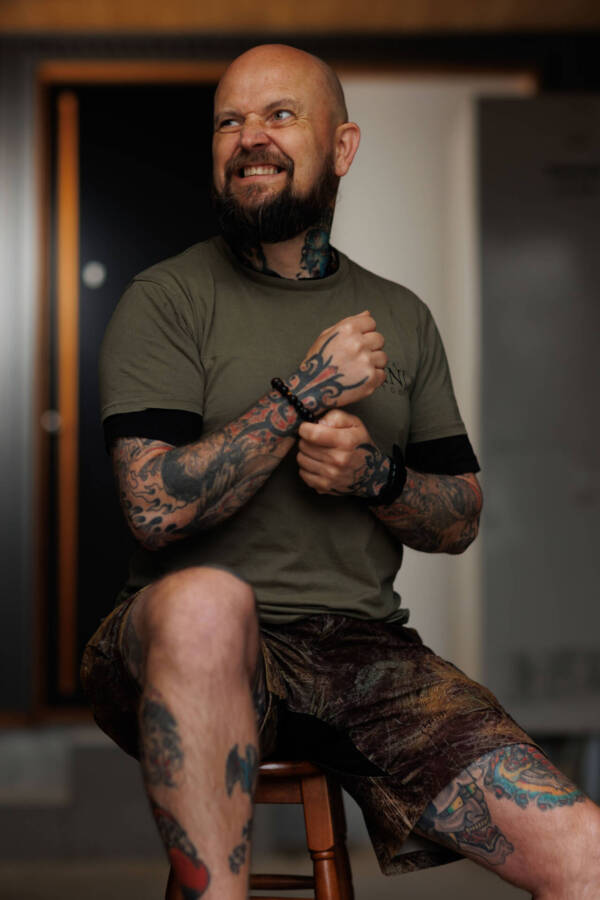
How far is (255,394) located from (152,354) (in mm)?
146

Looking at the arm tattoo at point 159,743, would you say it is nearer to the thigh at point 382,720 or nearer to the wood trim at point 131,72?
the thigh at point 382,720

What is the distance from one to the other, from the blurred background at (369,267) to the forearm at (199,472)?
5.53 feet

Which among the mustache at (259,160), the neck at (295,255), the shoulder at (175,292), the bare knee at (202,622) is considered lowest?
the bare knee at (202,622)

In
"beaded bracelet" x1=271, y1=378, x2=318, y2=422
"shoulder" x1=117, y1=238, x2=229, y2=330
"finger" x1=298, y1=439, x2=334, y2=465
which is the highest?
"shoulder" x1=117, y1=238, x2=229, y2=330

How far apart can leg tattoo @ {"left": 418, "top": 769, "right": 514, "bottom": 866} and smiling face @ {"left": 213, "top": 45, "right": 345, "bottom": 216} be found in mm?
812

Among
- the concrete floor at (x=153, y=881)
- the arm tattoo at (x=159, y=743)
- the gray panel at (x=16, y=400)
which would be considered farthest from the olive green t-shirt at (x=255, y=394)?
the gray panel at (x=16, y=400)

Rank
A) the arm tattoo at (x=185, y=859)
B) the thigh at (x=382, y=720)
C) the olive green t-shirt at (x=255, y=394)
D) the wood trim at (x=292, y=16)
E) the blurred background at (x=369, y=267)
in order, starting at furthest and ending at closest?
1. the wood trim at (x=292, y=16)
2. the blurred background at (x=369, y=267)
3. the olive green t-shirt at (x=255, y=394)
4. the thigh at (x=382, y=720)
5. the arm tattoo at (x=185, y=859)

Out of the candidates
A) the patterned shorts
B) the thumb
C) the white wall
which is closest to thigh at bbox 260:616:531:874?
the patterned shorts

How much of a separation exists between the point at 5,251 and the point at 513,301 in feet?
5.77

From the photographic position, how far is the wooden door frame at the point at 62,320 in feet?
12.4

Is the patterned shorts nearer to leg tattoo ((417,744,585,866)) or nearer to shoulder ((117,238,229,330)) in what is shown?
leg tattoo ((417,744,585,866))

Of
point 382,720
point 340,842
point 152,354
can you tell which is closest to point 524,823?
point 382,720

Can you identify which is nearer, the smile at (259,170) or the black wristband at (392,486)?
the black wristband at (392,486)

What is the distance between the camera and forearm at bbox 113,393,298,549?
51.9 inches
